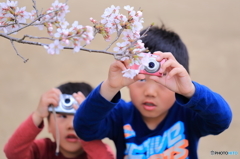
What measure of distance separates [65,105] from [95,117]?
166mm

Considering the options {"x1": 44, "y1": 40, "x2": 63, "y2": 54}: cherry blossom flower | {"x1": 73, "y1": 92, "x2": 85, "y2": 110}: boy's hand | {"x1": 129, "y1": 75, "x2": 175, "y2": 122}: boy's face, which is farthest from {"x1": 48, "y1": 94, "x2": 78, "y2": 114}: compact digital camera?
{"x1": 44, "y1": 40, "x2": 63, "y2": 54}: cherry blossom flower

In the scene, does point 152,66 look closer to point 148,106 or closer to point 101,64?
point 148,106

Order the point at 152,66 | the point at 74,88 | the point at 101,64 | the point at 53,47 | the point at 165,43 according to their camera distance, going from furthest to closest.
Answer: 1. the point at 101,64
2. the point at 74,88
3. the point at 165,43
4. the point at 152,66
5. the point at 53,47

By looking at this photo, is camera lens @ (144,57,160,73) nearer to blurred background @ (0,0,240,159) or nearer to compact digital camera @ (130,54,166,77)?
compact digital camera @ (130,54,166,77)

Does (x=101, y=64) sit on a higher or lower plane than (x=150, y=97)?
higher

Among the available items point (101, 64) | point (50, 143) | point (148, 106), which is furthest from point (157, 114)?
point (101, 64)

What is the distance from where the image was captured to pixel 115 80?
2.65 feet

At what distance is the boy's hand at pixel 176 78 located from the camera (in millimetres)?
774

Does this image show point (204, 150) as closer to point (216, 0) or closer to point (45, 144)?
point (45, 144)

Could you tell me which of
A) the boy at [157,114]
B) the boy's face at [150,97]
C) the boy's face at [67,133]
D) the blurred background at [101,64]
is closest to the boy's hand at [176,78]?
the boy at [157,114]

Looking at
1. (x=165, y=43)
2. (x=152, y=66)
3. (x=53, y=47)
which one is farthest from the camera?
(x=165, y=43)

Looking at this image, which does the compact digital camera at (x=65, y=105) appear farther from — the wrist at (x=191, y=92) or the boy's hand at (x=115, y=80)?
the wrist at (x=191, y=92)

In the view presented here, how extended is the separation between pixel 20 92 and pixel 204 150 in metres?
1.05

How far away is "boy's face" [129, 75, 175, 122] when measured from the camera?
937mm
